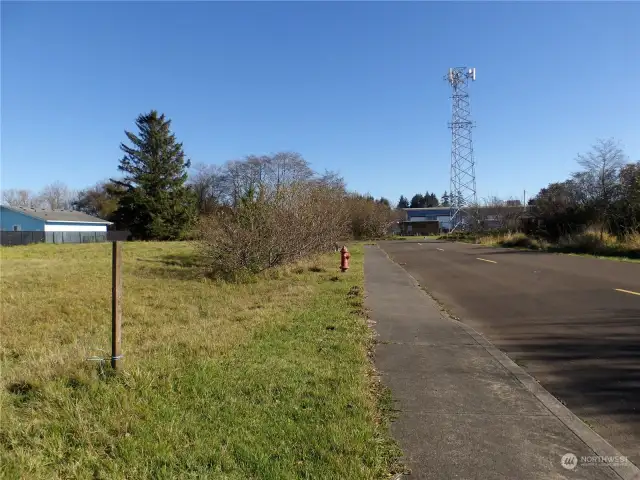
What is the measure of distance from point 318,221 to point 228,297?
8.49m

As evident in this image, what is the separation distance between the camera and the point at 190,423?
12.4ft

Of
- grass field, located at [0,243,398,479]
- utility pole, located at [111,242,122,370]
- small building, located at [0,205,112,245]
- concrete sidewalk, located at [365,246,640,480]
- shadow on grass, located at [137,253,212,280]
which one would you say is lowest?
concrete sidewalk, located at [365,246,640,480]

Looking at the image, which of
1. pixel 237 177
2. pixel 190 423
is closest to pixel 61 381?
pixel 190 423

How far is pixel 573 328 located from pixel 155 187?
55863 mm

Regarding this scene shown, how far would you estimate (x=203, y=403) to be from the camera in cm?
419

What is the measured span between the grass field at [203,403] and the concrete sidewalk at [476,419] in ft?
0.94

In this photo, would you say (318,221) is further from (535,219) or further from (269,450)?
(535,219)

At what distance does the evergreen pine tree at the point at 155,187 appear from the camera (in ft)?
185

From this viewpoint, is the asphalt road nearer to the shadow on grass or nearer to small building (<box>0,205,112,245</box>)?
the shadow on grass

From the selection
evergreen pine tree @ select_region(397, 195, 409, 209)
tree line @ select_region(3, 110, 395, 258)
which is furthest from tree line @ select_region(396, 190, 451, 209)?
tree line @ select_region(3, 110, 395, 258)

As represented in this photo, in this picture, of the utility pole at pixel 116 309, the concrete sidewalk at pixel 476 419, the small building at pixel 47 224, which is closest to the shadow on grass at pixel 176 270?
the concrete sidewalk at pixel 476 419

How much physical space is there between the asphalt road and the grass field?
6.58 feet

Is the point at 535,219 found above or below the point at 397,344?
above

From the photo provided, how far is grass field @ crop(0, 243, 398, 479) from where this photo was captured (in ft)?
10.6
